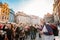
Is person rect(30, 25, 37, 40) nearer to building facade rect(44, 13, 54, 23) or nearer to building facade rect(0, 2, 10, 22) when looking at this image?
building facade rect(44, 13, 54, 23)

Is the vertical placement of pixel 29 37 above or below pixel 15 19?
below

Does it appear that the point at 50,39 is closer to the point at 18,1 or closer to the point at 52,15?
the point at 52,15

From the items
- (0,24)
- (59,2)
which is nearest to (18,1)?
(0,24)

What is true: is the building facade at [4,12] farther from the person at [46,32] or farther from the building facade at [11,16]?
the person at [46,32]

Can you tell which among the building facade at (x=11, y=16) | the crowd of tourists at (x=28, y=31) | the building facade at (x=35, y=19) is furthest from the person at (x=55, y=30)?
the building facade at (x=11, y=16)

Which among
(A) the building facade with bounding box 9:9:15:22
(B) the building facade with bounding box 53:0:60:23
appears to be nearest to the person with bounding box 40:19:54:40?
(B) the building facade with bounding box 53:0:60:23

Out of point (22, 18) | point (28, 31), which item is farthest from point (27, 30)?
point (22, 18)

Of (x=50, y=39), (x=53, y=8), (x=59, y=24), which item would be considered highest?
(x=53, y=8)

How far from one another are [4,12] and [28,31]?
1.00 ft

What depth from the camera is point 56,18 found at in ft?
5.36

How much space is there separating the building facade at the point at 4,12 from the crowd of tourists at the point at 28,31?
6 centimetres

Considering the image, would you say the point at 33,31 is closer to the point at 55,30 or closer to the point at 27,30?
the point at 27,30

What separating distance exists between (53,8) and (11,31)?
1.58 feet

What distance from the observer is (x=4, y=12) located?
163 cm
